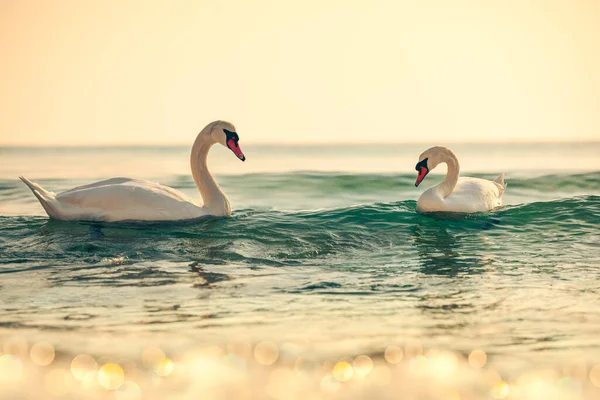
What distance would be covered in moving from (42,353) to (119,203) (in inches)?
230

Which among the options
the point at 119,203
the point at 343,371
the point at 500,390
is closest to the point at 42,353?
the point at 343,371

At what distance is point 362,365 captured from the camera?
5.32 meters

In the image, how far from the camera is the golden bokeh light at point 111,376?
4980 millimetres

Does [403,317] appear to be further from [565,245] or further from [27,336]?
[565,245]

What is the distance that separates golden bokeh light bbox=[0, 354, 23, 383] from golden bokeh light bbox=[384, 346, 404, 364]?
2275 millimetres

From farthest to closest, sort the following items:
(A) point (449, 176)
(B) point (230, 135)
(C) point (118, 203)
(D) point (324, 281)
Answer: (A) point (449, 176) < (B) point (230, 135) < (C) point (118, 203) < (D) point (324, 281)

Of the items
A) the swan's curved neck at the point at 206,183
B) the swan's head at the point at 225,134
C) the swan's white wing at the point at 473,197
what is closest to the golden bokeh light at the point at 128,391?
the swan's curved neck at the point at 206,183

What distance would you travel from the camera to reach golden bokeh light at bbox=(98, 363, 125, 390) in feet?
16.3

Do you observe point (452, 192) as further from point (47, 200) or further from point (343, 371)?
point (343, 371)

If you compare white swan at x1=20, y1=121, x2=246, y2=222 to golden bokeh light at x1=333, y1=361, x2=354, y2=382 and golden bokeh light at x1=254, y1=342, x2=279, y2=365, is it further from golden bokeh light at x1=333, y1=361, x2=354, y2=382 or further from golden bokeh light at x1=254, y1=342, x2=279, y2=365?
golden bokeh light at x1=333, y1=361, x2=354, y2=382

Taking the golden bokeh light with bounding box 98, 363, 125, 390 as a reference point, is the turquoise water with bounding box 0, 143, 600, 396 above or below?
above

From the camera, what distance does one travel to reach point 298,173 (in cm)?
2350

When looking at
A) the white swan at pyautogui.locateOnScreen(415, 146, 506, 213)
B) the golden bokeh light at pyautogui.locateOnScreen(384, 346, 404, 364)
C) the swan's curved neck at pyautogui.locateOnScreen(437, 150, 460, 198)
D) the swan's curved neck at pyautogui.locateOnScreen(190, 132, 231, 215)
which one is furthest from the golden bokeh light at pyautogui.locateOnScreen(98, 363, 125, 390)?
the swan's curved neck at pyautogui.locateOnScreen(437, 150, 460, 198)

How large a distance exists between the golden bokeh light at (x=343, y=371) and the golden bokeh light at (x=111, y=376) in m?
1.27
